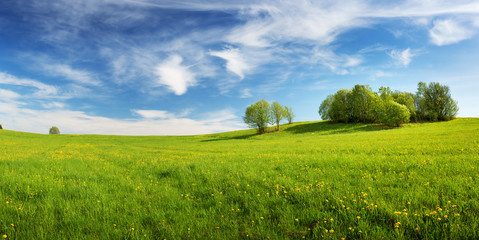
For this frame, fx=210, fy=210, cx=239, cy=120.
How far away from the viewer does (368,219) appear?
174 inches

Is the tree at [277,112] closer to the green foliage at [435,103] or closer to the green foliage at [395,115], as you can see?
the green foliage at [395,115]

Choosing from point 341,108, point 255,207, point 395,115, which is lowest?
point 255,207

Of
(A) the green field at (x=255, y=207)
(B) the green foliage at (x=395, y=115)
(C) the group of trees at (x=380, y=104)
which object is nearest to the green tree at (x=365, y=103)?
(C) the group of trees at (x=380, y=104)

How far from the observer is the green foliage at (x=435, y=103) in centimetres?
6769

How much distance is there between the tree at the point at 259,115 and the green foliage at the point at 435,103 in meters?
53.9

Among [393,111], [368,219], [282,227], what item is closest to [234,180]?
[282,227]

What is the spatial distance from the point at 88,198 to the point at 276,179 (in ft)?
19.6

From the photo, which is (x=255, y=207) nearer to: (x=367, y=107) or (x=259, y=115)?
(x=259, y=115)

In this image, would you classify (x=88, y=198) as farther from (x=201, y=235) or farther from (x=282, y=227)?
(x=282, y=227)

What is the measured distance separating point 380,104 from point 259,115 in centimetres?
3447

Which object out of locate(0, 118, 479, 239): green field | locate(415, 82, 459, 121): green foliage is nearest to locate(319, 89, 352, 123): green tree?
locate(415, 82, 459, 121): green foliage

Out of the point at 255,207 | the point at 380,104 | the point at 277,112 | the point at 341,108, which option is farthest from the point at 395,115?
the point at 255,207

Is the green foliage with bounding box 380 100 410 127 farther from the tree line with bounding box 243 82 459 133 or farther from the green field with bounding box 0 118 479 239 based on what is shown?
the green field with bounding box 0 118 479 239

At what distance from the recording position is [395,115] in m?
52.3
